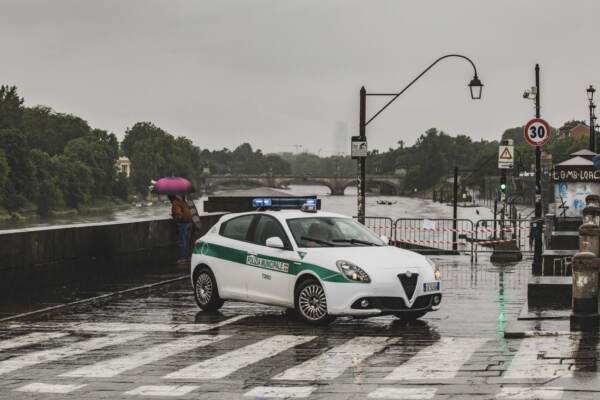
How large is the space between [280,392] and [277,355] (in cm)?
211

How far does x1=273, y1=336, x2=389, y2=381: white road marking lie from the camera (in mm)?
9641

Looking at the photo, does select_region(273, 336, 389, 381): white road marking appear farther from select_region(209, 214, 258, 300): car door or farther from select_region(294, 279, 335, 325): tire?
select_region(209, 214, 258, 300): car door

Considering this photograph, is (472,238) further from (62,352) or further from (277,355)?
(62,352)

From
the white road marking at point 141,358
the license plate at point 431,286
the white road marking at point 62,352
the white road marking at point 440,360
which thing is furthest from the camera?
the license plate at point 431,286

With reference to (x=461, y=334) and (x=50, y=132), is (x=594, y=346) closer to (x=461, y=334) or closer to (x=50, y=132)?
(x=461, y=334)

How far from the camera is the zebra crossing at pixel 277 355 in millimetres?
8969

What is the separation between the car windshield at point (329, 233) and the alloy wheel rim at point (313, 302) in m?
0.73

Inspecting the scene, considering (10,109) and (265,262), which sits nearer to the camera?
(265,262)

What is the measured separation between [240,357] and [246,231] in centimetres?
427

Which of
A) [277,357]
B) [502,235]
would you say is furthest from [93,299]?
[502,235]

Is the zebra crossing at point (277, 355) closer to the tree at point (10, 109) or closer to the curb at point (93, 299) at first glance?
the curb at point (93, 299)

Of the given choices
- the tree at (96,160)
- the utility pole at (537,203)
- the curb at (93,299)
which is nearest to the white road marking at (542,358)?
the curb at (93,299)

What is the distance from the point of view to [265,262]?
14258mm

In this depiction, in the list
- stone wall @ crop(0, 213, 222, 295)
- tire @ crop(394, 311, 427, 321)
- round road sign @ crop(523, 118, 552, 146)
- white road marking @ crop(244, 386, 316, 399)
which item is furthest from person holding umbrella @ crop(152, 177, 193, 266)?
white road marking @ crop(244, 386, 316, 399)
